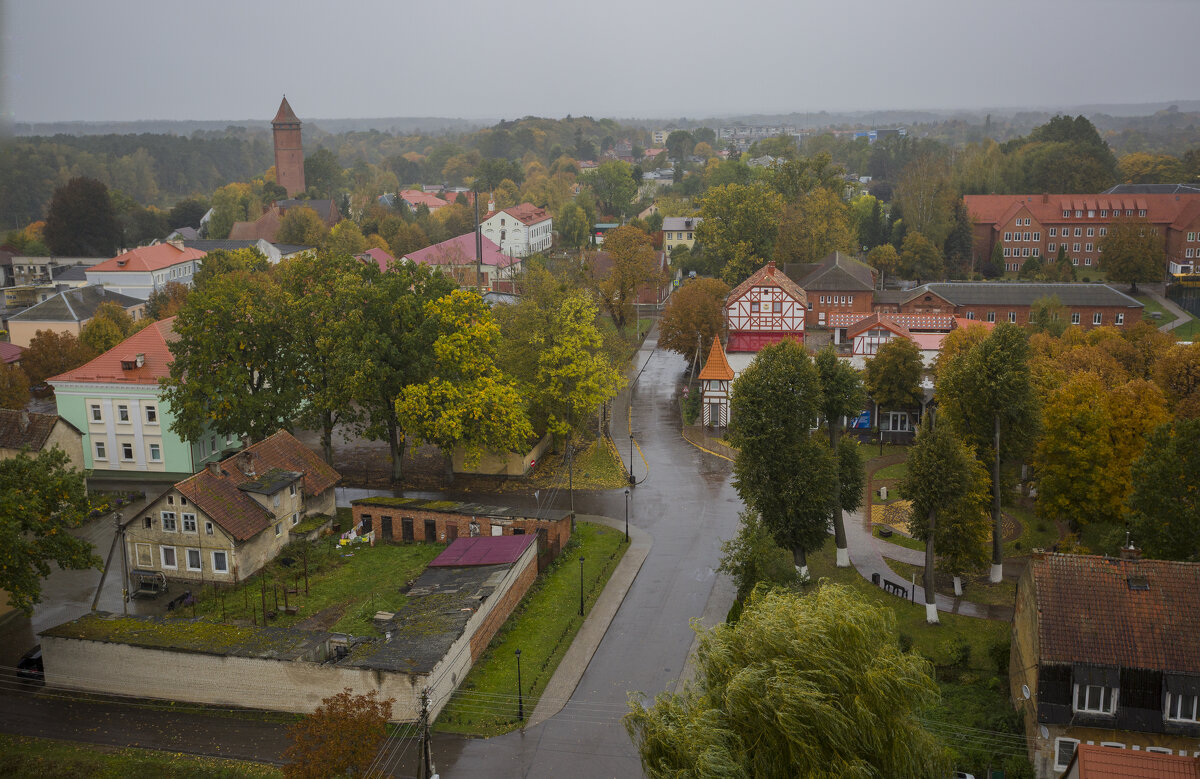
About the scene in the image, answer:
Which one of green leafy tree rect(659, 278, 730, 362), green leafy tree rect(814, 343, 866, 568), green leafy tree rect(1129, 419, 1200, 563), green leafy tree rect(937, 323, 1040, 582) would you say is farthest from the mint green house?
green leafy tree rect(1129, 419, 1200, 563)

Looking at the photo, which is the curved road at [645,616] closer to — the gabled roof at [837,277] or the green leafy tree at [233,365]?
the green leafy tree at [233,365]

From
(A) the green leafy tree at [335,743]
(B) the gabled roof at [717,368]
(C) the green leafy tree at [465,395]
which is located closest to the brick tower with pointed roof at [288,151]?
(B) the gabled roof at [717,368]

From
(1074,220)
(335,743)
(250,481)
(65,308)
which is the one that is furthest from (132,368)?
(1074,220)

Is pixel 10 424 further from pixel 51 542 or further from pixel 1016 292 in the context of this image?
pixel 1016 292

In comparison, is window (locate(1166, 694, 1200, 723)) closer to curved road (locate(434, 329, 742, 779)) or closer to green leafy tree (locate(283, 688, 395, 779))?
curved road (locate(434, 329, 742, 779))

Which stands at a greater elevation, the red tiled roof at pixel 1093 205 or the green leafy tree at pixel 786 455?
the red tiled roof at pixel 1093 205

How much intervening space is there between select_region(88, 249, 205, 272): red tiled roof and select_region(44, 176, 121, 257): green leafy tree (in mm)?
20391

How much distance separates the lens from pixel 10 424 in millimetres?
38750

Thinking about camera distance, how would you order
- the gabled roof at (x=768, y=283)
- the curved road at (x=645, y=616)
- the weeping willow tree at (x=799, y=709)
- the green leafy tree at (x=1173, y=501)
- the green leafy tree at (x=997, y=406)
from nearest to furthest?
1. the weeping willow tree at (x=799, y=709)
2. the curved road at (x=645, y=616)
3. the green leafy tree at (x=1173, y=501)
4. the green leafy tree at (x=997, y=406)
5. the gabled roof at (x=768, y=283)

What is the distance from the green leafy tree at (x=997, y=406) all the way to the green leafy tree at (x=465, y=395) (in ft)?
57.6

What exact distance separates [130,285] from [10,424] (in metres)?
38.3

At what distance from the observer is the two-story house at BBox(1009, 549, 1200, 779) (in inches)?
843

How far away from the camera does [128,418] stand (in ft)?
141

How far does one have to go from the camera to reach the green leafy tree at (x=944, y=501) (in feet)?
96.8
